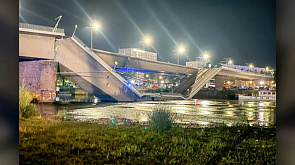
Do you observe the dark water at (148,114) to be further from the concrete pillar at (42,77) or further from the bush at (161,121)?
the concrete pillar at (42,77)

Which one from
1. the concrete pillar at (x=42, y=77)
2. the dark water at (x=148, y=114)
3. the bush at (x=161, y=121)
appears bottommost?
the dark water at (x=148, y=114)

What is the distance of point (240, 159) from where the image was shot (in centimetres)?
513

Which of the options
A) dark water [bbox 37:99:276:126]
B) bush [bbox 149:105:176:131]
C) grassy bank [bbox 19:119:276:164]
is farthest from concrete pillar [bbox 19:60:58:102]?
grassy bank [bbox 19:119:276:164]

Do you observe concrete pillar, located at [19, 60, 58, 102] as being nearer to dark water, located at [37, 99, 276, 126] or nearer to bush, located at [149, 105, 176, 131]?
dark water, located at [37, 99, 276, 126]

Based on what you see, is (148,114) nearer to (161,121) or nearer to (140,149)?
(161,121)

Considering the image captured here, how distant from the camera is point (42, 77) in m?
30.6

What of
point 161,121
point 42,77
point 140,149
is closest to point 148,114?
point 161,121

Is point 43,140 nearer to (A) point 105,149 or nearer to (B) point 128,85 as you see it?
(A) point 105,149

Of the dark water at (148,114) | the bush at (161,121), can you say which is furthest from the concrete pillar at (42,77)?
the bush at (161,121)

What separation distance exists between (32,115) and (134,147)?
971 centimetres

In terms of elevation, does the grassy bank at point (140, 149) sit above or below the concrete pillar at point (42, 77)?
below

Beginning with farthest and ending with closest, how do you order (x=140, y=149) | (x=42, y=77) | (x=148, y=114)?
(x=42, y=77), (x=148, y=114), (x=140, y=149)

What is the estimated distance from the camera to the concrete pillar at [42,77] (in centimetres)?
3027
